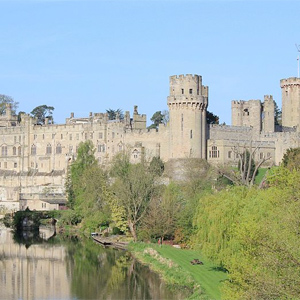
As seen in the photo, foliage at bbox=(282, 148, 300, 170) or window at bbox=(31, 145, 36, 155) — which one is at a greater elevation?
window at bbox=(31, 145, 36, 155)

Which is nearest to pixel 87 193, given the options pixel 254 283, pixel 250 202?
pixel 250 202

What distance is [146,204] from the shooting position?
163ft

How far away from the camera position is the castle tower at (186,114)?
63.5m

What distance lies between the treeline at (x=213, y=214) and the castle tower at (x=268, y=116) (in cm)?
994

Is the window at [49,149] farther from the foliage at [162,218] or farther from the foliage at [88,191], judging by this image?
the foliage at [162,218]

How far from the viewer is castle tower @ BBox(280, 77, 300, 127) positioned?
71.8 metres

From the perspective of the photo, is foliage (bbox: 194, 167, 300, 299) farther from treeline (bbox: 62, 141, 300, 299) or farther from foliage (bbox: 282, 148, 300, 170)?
foliage (bbox: 282, 148, 300, 170)

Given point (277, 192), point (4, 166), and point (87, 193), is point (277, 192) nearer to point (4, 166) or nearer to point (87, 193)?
point (87, 193)

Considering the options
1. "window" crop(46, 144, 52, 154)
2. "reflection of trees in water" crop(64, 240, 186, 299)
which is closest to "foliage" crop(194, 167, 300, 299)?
"reflection of trees in water" crop(64, 240, 186, 299)

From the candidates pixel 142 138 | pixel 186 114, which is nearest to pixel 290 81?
pixel 186 114

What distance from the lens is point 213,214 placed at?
118 ft

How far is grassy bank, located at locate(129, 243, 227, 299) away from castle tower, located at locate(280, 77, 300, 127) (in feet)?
101

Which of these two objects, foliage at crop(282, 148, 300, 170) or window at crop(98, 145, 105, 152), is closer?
foliage at crop(282, 148, 300, 170)

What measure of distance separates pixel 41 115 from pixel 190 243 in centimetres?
6878
